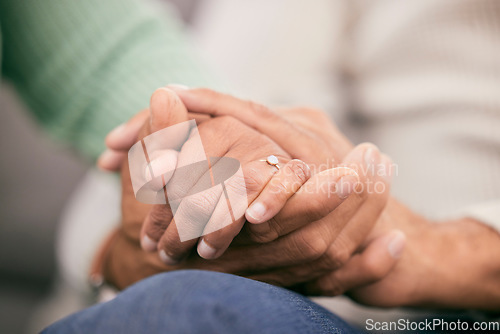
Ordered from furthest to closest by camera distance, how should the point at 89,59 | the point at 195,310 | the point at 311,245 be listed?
the point at 89,59
the point at 311,245
the point at 195,310

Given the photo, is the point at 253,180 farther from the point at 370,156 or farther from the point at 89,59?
the point at 89,59

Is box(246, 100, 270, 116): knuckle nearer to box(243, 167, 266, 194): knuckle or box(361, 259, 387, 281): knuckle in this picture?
box(243, 167, 266, 194): knuckle

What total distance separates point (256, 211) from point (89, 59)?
453 millimetres

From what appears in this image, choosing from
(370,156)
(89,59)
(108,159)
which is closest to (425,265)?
(370,156)

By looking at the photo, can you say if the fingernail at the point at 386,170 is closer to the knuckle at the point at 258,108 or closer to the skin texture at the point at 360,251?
the skin texture at the point at 360,251

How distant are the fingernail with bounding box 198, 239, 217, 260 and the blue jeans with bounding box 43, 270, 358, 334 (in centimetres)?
4

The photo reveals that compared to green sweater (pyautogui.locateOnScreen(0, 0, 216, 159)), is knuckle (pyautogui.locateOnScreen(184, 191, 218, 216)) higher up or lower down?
lower down

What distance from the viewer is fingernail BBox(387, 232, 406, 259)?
492mm

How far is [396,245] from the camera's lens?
494mm

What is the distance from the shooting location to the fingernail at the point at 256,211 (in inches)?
14.9

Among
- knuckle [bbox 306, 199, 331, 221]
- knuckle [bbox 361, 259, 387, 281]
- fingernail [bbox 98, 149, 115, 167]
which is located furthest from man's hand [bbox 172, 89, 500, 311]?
fingernail [bbox 98, 149, 115, 167]

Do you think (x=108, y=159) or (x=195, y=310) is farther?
(x=108, y=159)

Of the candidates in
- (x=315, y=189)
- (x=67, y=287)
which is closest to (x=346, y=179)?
(x=315, y=189)

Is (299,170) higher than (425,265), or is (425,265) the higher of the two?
(299,170)
